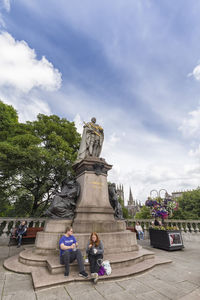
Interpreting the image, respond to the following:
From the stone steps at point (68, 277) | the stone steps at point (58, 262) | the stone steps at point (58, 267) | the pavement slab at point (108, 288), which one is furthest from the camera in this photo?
the stone steps at point (58, 262)

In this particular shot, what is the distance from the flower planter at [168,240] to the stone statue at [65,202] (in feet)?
17.0

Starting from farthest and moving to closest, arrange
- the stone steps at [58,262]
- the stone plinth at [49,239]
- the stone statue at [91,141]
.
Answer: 1. the stone statue at [91,141]
2. the stone plinth at [49,239]
3. the stone steps at [58,262]

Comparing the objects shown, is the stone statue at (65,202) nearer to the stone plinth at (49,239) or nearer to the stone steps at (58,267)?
the stone plinth at (49,239)

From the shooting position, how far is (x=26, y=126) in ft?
53.2

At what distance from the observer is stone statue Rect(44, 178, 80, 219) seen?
6348 mm

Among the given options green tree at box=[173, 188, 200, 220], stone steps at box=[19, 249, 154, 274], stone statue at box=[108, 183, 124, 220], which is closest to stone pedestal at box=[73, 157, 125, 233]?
stone statue at box=[108, 183, 124, 220]

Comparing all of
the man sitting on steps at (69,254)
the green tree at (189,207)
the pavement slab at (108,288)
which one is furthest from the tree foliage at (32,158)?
the green tree at (189,207)

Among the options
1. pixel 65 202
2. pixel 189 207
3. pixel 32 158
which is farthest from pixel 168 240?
pixel 189 207

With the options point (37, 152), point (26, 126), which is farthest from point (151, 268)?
point (26, 126)

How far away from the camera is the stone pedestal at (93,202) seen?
5930 millimetres

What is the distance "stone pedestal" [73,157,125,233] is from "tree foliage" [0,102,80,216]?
6697 millimetres

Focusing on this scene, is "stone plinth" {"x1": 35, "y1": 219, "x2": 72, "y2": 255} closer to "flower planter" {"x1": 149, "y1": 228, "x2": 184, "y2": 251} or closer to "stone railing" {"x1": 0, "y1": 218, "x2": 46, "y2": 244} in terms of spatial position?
"stone railing" {"x1": 0, "y1": 218, "x2": 46, "y2": 244}

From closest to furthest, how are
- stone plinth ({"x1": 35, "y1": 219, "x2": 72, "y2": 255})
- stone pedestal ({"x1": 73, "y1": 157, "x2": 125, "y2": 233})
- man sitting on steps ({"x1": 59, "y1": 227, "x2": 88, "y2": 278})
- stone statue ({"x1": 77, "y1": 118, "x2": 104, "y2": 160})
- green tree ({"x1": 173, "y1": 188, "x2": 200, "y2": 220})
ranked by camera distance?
man sitting on steps ({"x1": 59, "y1": 227, "x2": 88, "y2": 278}), stone plinth ({"x1": 35, "y1": 219, "x2": 72, "y2": 255}), stone pedestal ({"x1": 73, "y1": 157, "x2": 125, "y2": 233}), stone statue ({"x1": 77, "y1": 118, "x2": 104, "y2": 160}), green tree ({"x1": 173, "y1": 188, "x2": 200, "y2": 220})

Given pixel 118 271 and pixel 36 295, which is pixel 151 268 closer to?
pixel 118 271
